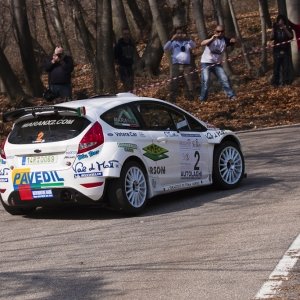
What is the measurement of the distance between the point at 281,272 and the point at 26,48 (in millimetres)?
22512

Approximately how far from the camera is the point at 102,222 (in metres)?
10.6

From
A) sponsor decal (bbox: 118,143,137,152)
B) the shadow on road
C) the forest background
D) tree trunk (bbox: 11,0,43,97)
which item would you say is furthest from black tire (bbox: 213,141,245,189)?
tree trunk (bbox: 11,0,43,97)

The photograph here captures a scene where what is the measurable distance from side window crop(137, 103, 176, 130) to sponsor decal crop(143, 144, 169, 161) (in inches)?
12.5

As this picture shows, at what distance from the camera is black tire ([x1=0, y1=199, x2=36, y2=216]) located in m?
11.4

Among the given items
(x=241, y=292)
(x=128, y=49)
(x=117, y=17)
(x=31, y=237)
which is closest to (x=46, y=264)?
(x=31, y=237)

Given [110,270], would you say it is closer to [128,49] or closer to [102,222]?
[102,222]

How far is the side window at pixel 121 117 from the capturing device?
1101 centimetres

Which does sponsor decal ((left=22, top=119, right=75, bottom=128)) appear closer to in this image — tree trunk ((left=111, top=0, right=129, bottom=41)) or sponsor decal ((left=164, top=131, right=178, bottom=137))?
sponsor decal ((left=164, top=131, right=178, bottom=137))

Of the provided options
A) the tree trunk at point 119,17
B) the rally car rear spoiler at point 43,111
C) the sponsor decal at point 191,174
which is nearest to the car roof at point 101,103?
the rally car rear spoiler at point 43,111

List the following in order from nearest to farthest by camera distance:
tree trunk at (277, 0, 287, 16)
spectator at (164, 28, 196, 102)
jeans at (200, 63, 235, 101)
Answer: jeans at (200, 63, 235, 101)
spectator at (164, 28, 196, 102)
tree trunk at (277, 0, 287, 16)

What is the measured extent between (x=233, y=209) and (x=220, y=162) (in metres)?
1.72

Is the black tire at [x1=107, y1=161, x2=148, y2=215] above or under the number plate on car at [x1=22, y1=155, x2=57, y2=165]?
under

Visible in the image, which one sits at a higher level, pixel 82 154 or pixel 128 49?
pixel 128 49

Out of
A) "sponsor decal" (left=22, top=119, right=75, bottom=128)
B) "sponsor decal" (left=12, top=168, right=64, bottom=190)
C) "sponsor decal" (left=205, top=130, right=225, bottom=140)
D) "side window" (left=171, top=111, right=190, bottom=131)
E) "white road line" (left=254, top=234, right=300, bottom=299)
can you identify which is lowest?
A: "white road line" (left=254, top=234, right=300, bottom=299)
